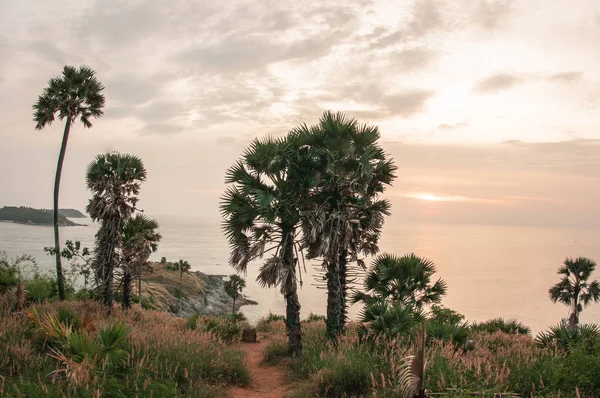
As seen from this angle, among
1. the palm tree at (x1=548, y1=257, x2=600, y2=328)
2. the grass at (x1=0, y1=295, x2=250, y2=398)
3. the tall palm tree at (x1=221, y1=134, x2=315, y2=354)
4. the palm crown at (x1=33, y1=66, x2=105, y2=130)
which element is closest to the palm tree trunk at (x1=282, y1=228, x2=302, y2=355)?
the tall palm tree at (x1=221, y1=134, x2=315, y2=354)

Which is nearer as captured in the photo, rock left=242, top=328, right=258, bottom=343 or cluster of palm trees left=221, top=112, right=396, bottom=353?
cluster of palm trees left=221, top=112, right=396, bottom=353

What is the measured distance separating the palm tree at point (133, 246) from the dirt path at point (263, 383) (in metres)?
10.9

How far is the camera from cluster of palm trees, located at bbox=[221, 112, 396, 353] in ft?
43.3

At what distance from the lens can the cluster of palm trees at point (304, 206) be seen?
13.2 meters

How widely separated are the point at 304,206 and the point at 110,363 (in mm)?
7618

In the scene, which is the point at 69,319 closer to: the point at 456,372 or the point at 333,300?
the point at 333,300

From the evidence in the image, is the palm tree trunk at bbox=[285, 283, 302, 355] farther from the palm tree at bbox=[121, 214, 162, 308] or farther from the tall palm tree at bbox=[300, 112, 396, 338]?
the palm tree at bbox=[121, 214, 162, 308]

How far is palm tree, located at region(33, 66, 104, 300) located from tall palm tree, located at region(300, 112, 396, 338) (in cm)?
1729

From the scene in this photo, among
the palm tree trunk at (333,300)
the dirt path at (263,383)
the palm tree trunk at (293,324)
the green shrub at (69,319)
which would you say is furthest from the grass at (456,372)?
→ the green shrub at (69,319)

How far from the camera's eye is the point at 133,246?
874 inches

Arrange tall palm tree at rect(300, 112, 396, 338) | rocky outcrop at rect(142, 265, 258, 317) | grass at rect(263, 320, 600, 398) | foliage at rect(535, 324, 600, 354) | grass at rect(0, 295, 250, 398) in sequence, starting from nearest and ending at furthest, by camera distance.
→ grass at rect(263, 320, 600, 398) < grass at rect(0, 295, 250, 398) < foliage at rect(535, 324, 600, 354) < tall palm tree at rect(300, 112, 396, 338) < rocky outcrop at rect(142, 265, 258, 317)

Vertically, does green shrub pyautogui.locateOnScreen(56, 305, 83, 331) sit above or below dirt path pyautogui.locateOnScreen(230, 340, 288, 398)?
above

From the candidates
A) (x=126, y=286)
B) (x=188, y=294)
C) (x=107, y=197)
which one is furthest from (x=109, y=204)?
(x=188, y=294)

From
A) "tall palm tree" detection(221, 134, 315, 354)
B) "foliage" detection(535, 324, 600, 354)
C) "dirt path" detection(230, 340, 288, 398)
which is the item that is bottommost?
"dirt path" detection(230, 340, 288, 398)
